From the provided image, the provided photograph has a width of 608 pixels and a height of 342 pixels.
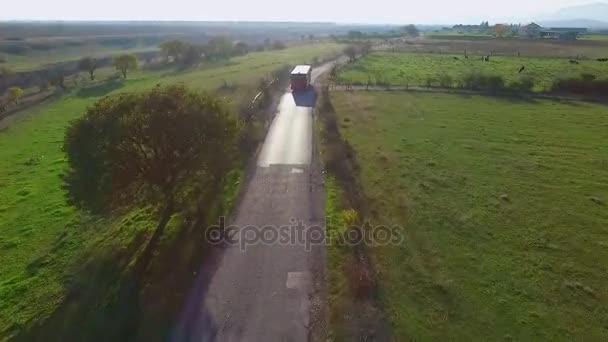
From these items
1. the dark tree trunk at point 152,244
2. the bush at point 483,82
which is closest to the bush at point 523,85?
the bush at point 483,82

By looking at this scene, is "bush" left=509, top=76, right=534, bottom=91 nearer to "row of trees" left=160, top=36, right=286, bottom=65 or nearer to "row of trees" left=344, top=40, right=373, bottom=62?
"row of trees" left=344, top=40, right=373, bottom=62

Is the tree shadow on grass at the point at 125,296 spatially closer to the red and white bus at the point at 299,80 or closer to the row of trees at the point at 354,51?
the red and white bus at the point at 299,80

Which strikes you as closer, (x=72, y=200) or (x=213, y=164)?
(x=72, y=200)

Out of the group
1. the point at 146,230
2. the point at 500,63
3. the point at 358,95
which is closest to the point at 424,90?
the point at 358,95

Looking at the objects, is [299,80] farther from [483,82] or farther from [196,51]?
[196,51]

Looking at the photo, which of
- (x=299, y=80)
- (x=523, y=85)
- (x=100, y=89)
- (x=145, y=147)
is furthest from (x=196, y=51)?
(x=145, y=147)

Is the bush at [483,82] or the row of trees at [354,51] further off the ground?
the row of trees at [354,51]

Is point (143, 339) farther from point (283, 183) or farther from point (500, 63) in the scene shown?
point (500, 63)
